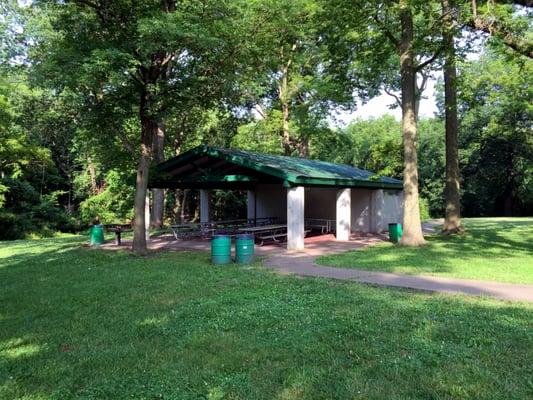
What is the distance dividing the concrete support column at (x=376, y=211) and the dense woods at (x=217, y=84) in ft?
5.96

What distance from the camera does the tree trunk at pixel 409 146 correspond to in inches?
585

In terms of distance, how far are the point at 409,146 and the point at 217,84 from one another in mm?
6679

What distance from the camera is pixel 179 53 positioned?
13.6 m

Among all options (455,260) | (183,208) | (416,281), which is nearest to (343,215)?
(455,260)

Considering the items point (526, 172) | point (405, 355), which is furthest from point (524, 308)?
point (526, 172)

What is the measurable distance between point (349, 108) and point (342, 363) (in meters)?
25.2

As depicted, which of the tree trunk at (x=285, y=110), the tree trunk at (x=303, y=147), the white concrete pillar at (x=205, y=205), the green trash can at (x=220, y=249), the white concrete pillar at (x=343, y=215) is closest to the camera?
the green trash can at (x=220, y=249)

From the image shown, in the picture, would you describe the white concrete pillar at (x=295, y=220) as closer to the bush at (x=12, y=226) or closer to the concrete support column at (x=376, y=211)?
the concrete support column at (x=376, y=211)

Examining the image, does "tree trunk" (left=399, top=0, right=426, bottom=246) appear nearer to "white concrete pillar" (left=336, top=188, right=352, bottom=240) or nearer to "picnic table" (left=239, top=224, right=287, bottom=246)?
"white concrete pillar" (left=336, top=188, right=352, bottom=240)

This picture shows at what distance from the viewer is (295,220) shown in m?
14.7

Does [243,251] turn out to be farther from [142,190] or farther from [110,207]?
[110,207]

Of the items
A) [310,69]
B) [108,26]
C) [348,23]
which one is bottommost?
[108,26]

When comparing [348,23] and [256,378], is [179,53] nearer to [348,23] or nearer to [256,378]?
[348,23]

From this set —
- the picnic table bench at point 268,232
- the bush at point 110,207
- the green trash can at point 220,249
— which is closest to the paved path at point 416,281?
the green trash can at point 220,249
